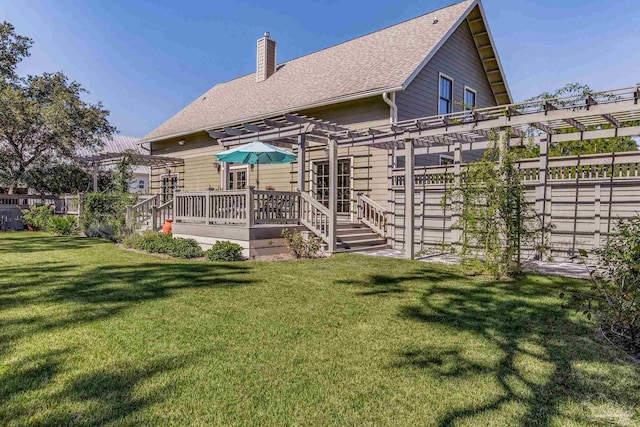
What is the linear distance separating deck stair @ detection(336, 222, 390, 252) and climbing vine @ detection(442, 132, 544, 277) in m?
3.63

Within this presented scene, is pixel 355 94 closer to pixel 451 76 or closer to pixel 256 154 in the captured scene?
pixel 256 154

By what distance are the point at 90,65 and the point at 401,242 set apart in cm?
2077

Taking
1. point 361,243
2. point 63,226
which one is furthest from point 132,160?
point 361,243

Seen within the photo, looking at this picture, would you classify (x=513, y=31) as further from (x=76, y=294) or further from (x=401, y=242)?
(x=76, y=294)

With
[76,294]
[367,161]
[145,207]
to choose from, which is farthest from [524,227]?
[145,207]

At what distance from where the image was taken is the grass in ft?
7.91

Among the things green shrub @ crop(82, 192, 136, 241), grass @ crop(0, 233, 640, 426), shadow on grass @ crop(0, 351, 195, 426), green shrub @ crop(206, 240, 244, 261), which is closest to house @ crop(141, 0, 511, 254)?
green shrub @ crop(82, 192, 136, 241)

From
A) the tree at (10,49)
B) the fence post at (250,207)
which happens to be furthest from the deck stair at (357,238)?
the tree at (10,49)

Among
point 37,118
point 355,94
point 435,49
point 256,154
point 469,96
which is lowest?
point 256,154

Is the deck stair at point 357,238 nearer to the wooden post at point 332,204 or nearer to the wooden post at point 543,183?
the wooden post at point 332,204

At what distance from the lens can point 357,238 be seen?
1034 centimetres

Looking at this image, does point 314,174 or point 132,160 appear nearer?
point 314,174

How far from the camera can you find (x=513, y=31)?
17.7 metres

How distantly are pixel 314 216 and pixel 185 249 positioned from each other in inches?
125
